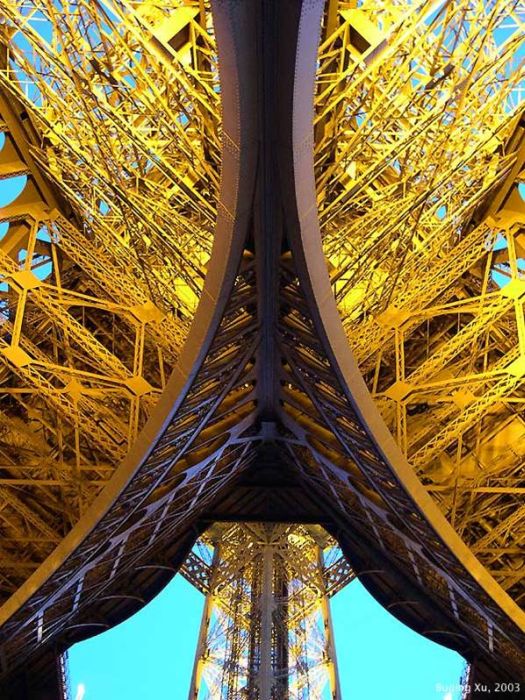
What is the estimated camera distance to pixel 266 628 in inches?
1012

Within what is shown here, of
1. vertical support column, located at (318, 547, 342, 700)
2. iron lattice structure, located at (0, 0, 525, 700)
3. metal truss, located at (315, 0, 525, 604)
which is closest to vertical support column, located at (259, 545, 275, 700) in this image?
vertical support column, located at (318, 547, 342, 700)

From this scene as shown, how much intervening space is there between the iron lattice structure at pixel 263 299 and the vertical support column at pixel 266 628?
398cm

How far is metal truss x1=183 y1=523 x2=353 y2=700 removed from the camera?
27312 millimetres

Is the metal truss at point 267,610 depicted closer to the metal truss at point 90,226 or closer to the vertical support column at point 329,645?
the vertical support column at point 329,645

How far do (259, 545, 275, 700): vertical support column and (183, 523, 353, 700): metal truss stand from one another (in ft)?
0.10

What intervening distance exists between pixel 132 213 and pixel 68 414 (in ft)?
12.7

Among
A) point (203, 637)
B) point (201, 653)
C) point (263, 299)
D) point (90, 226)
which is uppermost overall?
point (90, 226)

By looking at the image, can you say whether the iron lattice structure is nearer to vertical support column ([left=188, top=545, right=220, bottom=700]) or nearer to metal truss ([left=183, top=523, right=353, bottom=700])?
metal truss ([left=183, top=523, right=353, bottom=700])

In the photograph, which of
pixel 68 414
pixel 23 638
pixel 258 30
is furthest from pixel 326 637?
pixel 258 30

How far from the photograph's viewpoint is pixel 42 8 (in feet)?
44.3

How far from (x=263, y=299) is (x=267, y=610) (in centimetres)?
1493

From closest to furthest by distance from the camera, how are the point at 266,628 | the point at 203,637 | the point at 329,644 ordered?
1. the point at 266,628
2. the point at 329,644
3. the point at 203,637

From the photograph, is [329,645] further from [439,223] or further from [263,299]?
[263,299]

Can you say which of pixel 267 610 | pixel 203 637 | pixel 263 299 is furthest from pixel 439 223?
pixel 203 637
